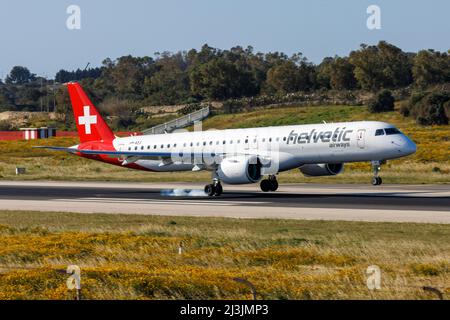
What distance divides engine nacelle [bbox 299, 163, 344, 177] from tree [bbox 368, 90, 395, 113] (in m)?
75.8

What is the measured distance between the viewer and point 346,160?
51531 mm

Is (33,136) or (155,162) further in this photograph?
(33,136)

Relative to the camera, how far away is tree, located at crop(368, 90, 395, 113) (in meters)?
128

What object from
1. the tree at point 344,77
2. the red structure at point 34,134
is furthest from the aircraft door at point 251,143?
the tree at point 344,77

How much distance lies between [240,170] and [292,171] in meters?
29.2

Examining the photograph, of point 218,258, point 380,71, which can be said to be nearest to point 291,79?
point 380,71

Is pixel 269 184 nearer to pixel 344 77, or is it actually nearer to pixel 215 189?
pixel 215 189

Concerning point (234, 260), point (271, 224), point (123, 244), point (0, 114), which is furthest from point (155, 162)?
point (0, 114)

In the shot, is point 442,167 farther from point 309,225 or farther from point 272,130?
point 309,225

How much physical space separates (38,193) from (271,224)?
2655cm

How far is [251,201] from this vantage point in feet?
163

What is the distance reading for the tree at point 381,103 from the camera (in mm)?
128500

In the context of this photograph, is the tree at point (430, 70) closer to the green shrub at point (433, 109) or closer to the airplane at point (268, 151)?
the green shrub at point (433, 109)

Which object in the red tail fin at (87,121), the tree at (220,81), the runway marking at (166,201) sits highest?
the tree at (220,81)
